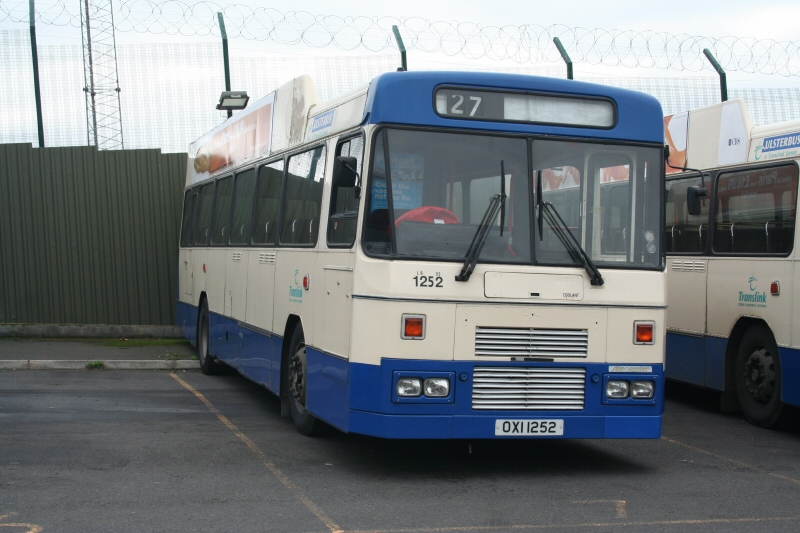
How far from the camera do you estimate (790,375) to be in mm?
9664

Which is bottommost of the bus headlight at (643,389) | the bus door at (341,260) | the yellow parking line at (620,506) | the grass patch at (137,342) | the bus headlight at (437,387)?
the grass patch at (137,342)

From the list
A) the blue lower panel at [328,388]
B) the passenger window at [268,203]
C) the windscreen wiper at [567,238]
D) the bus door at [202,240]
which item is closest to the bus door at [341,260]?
the blue lower panel at [328,388]

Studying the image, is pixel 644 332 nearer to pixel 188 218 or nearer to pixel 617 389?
pixel 617 389

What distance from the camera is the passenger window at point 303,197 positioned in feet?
27.9

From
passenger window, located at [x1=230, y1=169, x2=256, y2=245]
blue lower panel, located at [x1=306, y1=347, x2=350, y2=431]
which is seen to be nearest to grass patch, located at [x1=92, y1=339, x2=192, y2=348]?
passenger window, located at [x1=230, y1=169, x2=256, y2=245]

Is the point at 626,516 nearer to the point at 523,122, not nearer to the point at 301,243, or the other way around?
the point at 523,122

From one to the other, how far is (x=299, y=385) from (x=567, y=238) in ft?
9.17

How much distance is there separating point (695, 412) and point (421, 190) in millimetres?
5762

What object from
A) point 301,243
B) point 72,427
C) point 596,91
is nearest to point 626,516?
point 596,91

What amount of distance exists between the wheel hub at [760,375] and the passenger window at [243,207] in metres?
5.46

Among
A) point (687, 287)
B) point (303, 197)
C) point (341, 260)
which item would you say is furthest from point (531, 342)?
point (687, 287)

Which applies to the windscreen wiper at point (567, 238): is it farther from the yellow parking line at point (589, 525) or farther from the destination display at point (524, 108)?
the yellow parking line at point (589, 525)

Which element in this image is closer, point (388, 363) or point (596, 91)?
point (388, 363)

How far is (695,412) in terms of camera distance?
11.5 m
